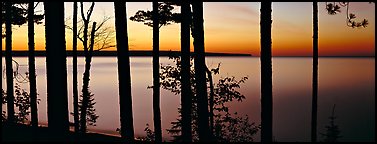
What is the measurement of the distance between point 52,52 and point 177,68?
1426 cm

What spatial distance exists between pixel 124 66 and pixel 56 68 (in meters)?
2.69

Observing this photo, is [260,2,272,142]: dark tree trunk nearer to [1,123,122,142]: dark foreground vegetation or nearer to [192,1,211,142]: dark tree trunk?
[192,1,211,142]: dark tree trunk

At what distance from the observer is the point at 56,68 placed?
849 cm

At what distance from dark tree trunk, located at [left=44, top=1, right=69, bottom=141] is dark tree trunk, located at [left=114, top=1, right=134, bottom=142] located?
7.91 ft

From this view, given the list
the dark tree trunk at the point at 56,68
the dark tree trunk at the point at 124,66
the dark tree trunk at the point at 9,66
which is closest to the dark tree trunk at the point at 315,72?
the dark tree trunk at the point at 124,66

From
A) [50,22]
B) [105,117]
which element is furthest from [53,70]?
[105,117]

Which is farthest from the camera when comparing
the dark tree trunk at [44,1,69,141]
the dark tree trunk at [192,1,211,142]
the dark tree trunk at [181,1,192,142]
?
the dark tree trunk at [181,1,192,142]

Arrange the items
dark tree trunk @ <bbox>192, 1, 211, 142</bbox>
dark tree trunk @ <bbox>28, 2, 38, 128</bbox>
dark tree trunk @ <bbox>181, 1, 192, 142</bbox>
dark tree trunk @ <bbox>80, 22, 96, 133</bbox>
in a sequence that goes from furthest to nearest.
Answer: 1. dark tree trunk @ <bbox>80, 22, 96, 133</bbox>
2. dark tree trunk @ <bbox>28, 2, 38, 128</bbox>
3. dark tree trunk @ <bbox>181, 1, 192, 142</bbox>
4. dark tree trunk @ <bbox>192, 1, 211, 142</bbox>

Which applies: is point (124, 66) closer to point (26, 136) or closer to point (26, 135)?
point (26, 136)

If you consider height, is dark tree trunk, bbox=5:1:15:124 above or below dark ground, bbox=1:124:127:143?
above

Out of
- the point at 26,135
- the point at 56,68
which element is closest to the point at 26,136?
the point at 26,135

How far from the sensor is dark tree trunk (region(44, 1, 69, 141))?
8.32 meters

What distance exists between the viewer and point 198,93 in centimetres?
1606

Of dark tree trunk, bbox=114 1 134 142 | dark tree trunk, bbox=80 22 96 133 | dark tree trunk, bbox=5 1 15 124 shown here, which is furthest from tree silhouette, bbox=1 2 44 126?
dark tree trunk, bbox=114 1 134 142
